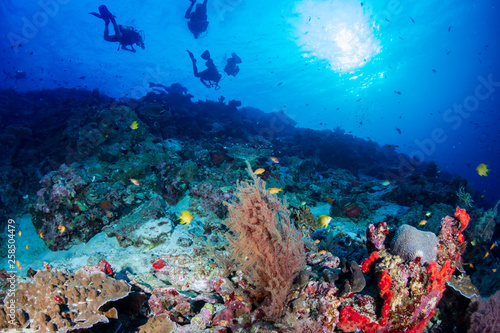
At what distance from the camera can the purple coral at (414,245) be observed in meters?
2.83

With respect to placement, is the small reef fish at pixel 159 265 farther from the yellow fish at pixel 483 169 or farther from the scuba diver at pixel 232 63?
the scuba diver at pixel 232 63

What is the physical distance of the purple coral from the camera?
2829 millimetres

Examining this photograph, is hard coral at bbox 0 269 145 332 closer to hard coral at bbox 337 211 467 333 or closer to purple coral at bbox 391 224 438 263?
hard coral at bbox 337 211 467 333

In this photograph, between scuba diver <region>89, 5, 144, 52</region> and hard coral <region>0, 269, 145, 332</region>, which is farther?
scuba diver <region>89, 5, 144, 52</region>

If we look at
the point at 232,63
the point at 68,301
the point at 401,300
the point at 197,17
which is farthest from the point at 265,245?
the point at 197,17

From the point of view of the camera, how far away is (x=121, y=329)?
275 centimetres

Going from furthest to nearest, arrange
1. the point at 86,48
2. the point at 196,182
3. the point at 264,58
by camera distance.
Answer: the point at 86,48 → the point at 264,58 → the point at 196,182

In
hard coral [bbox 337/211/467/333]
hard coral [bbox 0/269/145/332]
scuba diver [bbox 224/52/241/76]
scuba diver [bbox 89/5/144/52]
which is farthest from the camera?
scuba diver [bbox 224/52/241/76]

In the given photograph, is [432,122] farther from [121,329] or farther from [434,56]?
[121,329]

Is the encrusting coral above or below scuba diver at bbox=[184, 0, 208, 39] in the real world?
below

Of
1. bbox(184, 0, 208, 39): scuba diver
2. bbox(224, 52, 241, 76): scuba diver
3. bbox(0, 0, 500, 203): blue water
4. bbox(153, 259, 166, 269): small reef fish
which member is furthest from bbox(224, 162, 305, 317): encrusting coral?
bbox(184, 0, 208, 39): scuba diver

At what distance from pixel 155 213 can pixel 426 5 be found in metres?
33.3

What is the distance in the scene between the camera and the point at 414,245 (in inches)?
113

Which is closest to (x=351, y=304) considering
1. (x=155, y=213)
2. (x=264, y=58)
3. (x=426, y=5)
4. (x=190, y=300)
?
(x=190, y=300)
